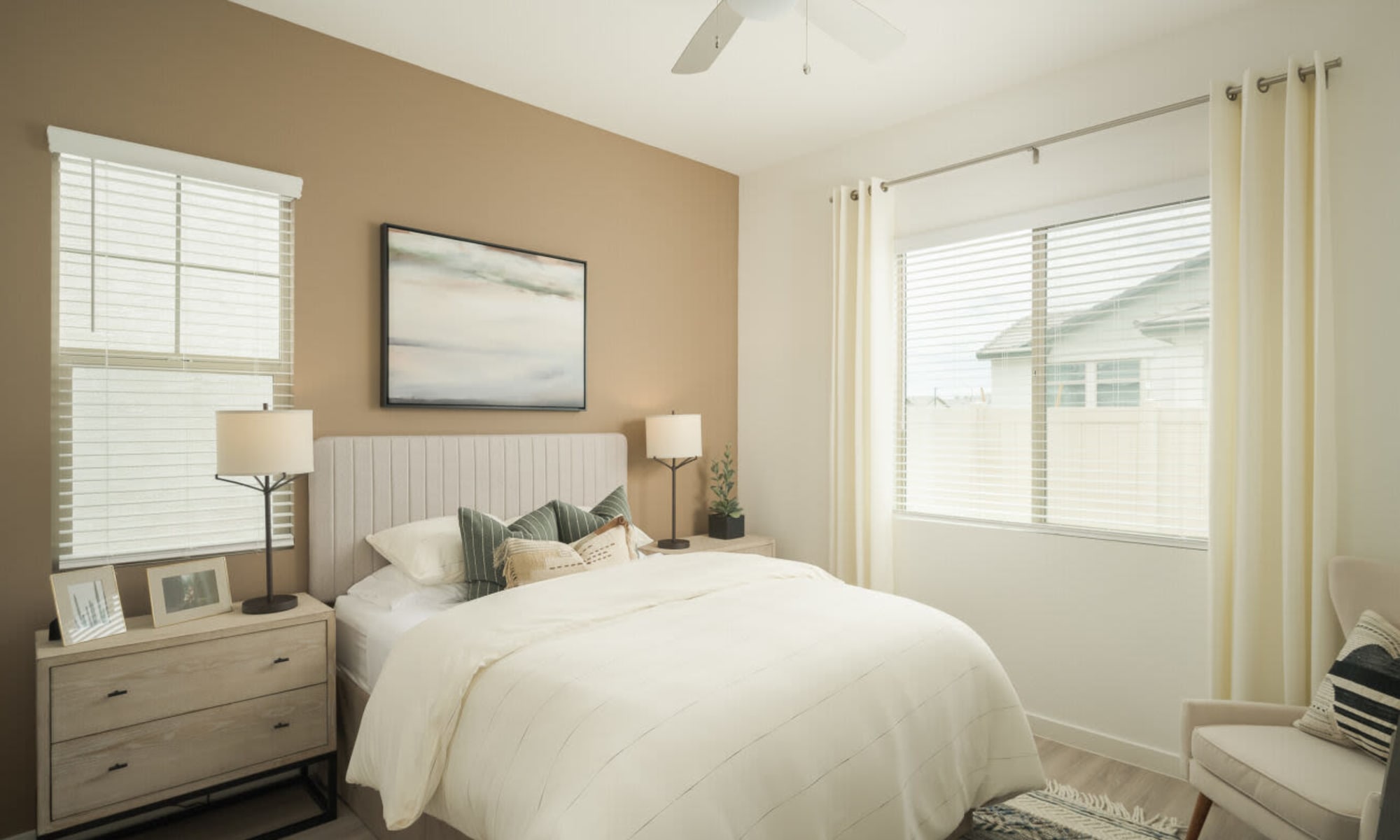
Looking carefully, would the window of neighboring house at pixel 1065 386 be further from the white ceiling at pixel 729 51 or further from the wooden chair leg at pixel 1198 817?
the wooden chair leg at pixel 1198 817

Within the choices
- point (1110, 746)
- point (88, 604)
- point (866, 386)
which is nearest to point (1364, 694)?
point (1110, 746)

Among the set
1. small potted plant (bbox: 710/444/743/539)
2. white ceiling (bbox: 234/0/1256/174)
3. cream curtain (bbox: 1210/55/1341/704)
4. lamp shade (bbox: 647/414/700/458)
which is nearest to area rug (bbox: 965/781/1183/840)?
cream curtain (bbox: 1210/55/1341/704)

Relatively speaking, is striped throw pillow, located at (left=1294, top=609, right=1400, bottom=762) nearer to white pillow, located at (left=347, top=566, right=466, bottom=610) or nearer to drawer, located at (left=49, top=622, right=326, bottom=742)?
white pillow, located at (left=347, top=566, right=466, bottom=610)

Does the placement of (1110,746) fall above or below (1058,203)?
below

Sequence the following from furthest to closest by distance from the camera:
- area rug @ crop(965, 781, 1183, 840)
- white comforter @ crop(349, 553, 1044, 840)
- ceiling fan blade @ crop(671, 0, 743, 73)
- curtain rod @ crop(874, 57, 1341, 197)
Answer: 1. curtain rod @ crop(874, 57, 1341, 197)
2. area rug @ crop(965, 781, 1183, 840)
3. ceiling fan blade @ crop(671, 0, 743, 73)
4. white comforter @ crop(349, 553, 1044, 840)

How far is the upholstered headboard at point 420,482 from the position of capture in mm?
2883

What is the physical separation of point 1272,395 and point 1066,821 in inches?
64.2


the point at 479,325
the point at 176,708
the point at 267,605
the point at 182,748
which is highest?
the point at 479,325

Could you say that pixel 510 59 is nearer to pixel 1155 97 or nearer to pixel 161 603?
pixel 161 603

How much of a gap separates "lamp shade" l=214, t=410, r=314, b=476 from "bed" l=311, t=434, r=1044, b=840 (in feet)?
1.99

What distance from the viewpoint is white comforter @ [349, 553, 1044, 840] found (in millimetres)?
1513

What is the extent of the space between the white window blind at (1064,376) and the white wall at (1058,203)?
0.16 meters

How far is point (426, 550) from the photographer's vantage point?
9.27 ft

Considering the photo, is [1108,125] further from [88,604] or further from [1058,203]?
[88,604]
